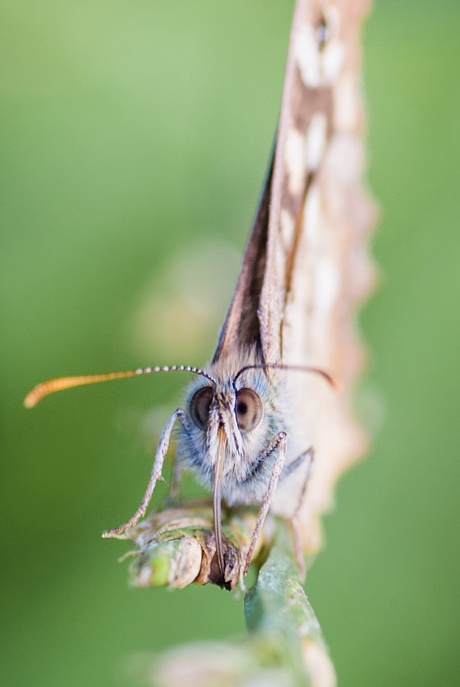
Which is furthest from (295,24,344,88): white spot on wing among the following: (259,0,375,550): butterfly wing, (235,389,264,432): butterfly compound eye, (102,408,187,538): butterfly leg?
(102,408,187,538): butterfly leg

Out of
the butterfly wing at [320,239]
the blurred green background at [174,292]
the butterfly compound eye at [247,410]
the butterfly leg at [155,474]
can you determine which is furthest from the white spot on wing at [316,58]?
the butterfly leg at [155,474]

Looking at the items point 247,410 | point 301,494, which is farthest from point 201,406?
point 301,494

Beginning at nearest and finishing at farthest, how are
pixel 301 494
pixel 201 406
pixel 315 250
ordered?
pixel 201 406
pixel 301 494
pixel 315 250

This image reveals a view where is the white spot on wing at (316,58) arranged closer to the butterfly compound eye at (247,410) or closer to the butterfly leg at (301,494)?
the butterfly compound eye at (247,410)

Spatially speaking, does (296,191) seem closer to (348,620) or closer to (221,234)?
(221,234)

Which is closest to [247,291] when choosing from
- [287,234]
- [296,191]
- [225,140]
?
[287,234]

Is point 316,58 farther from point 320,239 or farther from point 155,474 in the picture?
point 155,474
